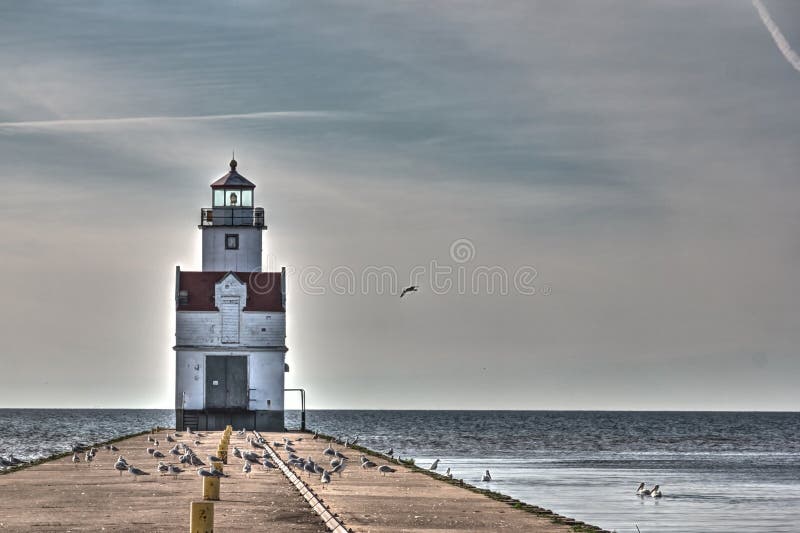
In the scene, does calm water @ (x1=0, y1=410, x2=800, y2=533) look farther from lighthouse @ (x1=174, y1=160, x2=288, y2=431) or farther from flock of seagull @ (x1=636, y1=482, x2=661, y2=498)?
lighthouse @ (x1=174, y1=160, x2=288, y2=431)

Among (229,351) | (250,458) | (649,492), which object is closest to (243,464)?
(250,458)

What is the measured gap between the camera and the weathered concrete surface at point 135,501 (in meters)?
26.3

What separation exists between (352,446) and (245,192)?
1812 cm

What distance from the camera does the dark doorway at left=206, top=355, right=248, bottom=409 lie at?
70812 mm

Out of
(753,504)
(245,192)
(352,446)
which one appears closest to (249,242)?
(245,192)

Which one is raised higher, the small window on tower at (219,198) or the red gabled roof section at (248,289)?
the small window on tower at (219,198)

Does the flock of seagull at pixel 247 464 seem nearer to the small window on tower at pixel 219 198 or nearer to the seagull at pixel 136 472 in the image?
the seagull at pixel 136 472

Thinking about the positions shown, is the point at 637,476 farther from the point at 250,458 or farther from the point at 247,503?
the point at 247,503

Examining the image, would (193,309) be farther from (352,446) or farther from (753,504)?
(753,504)

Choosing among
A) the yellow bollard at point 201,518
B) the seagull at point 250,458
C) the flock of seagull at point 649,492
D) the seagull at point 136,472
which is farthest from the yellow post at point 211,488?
the flock of seagull at point 649,492

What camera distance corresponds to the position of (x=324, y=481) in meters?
37.1

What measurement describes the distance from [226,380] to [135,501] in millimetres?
39436

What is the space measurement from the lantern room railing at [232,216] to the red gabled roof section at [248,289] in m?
3.15

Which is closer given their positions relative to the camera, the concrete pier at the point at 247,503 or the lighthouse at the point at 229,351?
the concrete pier at the point at 247,503
